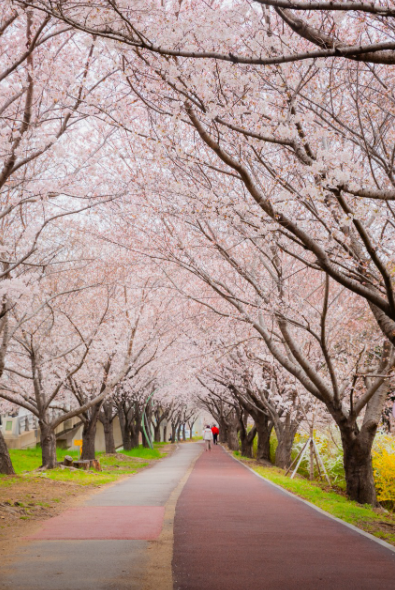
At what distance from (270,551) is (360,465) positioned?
6.22 meters

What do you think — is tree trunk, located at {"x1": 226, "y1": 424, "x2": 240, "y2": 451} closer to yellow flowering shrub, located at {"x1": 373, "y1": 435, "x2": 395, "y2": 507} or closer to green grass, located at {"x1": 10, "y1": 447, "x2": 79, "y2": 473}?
green grass, located at {"x1": 10, "y1": 447, "x2": 79, "y2": 473}

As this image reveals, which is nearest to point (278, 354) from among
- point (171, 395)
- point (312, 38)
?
point (312, 38)

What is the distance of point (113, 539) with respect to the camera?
7.89 metres

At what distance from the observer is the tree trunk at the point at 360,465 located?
1268 centimetres

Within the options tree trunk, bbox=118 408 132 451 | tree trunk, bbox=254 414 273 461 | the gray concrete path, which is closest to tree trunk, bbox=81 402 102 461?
tree trunk, bbox=254 414 273 461

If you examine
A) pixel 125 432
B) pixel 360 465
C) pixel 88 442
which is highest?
pixel 125 432

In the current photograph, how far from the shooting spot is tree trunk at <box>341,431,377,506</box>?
12680 mm

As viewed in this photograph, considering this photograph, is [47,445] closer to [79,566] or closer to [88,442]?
[88,442]

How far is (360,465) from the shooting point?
1280 cm

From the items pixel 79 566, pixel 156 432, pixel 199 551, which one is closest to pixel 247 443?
pixel 156 432

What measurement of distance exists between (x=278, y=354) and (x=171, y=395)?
120 feet

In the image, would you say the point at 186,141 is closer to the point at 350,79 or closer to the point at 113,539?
the point at 350,79

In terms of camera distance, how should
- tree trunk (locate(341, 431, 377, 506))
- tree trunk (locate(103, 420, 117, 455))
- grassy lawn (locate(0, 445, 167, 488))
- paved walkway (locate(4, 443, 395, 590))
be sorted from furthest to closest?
tree trunk (locate(103, 420, 117, 455))
grassy lawn (locate(0, 445, 167, 488))
tree trunk (locate(341, 431, 377, 506))
paved walkway (locate(4, 443, 395, 590))

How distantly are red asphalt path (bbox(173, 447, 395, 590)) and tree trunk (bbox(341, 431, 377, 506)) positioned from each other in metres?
1.67
